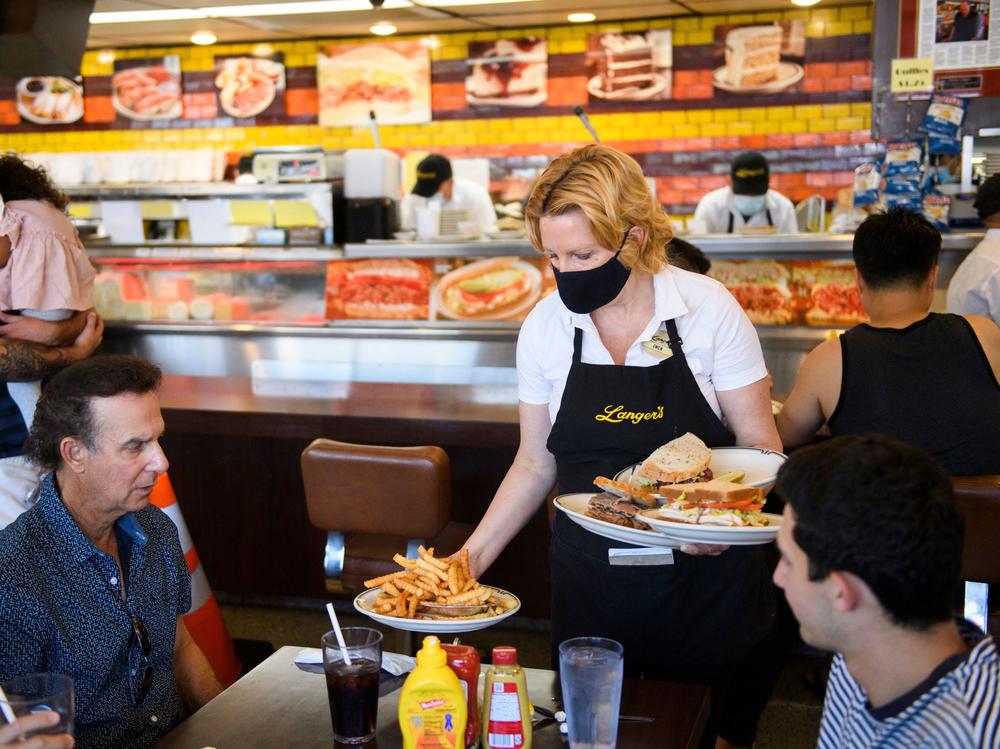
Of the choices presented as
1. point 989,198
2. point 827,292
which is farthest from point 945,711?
point 827,292

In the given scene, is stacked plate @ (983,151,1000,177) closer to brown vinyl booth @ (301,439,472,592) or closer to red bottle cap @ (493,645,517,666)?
brown vinyl booth @ (301,439,472,592)

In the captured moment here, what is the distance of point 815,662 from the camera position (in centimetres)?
411

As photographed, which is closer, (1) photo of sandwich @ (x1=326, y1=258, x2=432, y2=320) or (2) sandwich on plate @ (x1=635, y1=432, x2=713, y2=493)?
(2) sandwich on plate @ (x1=635, y1=432, x2=713, y2=493)

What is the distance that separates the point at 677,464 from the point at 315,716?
86 cm

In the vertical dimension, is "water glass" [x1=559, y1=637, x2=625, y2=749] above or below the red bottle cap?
below

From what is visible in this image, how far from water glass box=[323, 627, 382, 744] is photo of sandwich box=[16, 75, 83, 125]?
9.69m

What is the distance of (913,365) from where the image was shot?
3.04 metres

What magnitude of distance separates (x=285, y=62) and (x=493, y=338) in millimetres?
5318

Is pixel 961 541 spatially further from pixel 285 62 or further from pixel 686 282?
pixel 285 62

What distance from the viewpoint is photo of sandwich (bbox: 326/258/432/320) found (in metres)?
5.59

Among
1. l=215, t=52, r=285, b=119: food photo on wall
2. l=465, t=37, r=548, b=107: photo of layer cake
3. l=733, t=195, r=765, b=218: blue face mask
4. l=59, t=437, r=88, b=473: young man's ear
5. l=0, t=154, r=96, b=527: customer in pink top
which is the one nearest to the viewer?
l=59, t=437, r=88, b=473: young man's ear

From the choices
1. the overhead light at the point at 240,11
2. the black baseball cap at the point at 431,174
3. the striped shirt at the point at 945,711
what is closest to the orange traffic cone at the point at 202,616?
the striped shirt at the point at 945,711

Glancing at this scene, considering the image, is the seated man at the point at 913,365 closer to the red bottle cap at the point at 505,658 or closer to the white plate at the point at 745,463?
the white plate at the point at 745,463

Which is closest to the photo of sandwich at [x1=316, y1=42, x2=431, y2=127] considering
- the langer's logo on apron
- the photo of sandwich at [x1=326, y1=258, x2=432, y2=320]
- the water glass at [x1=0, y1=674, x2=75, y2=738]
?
the photo of sandwich at [x1=326, y1=258, x2=432, y2=320]
